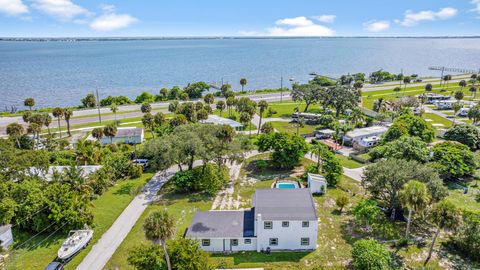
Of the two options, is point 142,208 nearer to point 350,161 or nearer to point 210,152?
point 210,152

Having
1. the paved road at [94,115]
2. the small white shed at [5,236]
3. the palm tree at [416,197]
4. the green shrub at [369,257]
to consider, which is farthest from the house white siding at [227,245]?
the paved road at [94,115]

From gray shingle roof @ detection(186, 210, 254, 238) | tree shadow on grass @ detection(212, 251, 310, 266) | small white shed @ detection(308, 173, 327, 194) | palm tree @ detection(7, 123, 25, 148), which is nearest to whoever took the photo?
tree shadow on grass @ detection(212, 251, 310, 266)

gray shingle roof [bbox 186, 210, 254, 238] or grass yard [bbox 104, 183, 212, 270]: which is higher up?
gray shingle roof [bbox 186, 210, 254, 238]

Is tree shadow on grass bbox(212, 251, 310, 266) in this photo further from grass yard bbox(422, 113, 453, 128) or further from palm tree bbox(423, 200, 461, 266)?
grass yard bbox(422, 113, 453, 128)

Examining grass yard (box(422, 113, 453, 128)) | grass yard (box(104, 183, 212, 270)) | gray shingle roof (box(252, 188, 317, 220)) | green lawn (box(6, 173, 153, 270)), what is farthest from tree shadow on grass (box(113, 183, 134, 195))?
grass yard (box(422, 113, 453, 128))

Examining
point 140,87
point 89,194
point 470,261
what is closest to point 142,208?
point 89,194

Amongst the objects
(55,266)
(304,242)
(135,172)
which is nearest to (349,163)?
(304,242)
